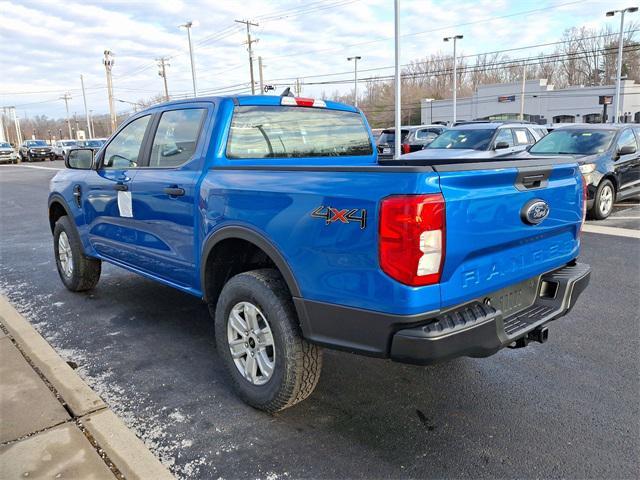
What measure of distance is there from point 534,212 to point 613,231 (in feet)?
20.9

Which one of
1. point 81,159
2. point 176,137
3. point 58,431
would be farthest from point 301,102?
point 58,431

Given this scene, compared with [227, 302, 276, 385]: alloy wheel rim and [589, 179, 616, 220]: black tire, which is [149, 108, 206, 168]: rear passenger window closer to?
[227, 302, 276, 385]: alloy wheel rim

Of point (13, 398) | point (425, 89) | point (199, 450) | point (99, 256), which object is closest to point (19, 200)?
point (99, 256)

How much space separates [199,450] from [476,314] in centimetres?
160

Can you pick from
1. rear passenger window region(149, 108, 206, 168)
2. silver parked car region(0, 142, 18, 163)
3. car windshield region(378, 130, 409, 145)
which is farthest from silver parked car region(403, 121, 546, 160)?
silver parked car region(0, 142, 18, 163)

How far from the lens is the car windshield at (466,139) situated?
11845 millimetres

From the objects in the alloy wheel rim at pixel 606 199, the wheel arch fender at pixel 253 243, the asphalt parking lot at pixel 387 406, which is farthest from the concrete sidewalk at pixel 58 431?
the alloy wheel rim at pixel 606 199

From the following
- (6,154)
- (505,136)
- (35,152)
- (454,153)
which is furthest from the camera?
(35,152)

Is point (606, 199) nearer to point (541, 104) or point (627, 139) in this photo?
point (627, 139)

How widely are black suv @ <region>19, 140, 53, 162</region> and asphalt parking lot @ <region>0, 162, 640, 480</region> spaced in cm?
4260

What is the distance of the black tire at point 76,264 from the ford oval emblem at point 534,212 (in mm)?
4299

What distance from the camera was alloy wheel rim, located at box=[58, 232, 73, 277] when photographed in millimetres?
5523

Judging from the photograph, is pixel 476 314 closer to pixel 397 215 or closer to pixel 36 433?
pixel 397 215

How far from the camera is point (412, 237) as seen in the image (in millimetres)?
2225
